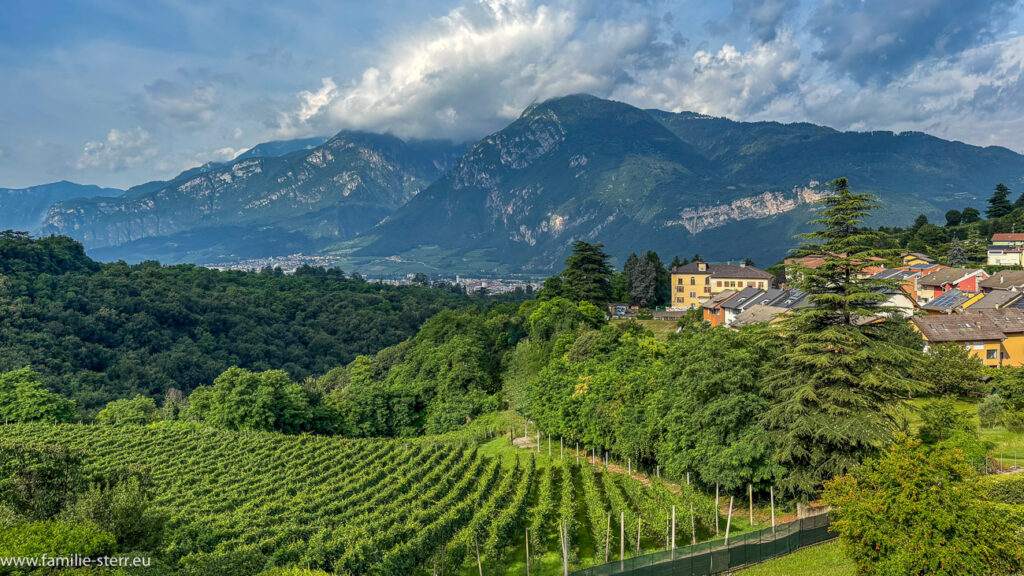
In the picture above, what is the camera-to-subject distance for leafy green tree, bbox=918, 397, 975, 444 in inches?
1045

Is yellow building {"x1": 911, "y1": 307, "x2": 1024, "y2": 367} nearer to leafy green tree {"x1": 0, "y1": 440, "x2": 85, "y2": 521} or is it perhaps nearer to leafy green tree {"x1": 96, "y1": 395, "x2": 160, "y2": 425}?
leafy green tree {"x1": 0, "y1": 440, "x2": 85, "y2": 521}

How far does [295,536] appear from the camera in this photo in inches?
931

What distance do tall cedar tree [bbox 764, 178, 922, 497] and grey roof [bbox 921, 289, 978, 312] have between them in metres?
→ 39.5

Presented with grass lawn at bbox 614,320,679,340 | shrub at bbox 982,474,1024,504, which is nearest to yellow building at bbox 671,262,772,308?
grass lawn at bbox 614,320,679,340

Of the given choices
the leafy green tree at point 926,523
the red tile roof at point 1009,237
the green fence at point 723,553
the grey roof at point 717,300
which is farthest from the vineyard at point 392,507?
the red tile roof at point 1009,237

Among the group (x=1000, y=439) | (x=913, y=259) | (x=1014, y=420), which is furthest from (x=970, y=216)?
(x=1000, y=439)

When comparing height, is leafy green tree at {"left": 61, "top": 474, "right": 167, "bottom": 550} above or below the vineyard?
above

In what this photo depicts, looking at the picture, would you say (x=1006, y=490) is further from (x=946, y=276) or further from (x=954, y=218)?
(x=954, y=218)

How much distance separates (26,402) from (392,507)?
4925 cm

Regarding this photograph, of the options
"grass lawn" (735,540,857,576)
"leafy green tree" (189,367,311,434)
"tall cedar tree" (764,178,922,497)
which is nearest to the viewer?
"grass lawn" (735,540,857,576)

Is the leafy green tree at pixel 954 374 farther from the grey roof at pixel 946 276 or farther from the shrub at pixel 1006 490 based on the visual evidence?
the grey roof at pixel 946 276

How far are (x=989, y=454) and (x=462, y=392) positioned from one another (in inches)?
1700

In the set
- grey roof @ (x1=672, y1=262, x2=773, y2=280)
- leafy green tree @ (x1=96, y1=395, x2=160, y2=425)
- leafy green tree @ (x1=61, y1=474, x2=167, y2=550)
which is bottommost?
leafy green tree @ (x1=96, y1=395, x2=160, y2=425)

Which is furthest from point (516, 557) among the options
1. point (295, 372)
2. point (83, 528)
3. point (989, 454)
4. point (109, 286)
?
point (109, 286)
